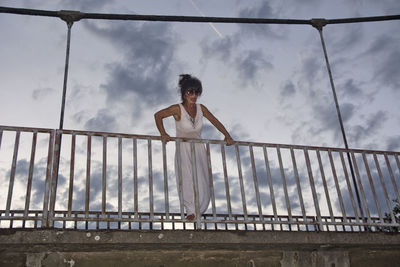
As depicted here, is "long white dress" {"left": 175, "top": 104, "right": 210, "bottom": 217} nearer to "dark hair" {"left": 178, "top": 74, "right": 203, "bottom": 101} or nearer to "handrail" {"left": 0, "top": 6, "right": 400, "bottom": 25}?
"dark hair" {"left": 178, "top": 74, "right": 203, "bottom": 101}

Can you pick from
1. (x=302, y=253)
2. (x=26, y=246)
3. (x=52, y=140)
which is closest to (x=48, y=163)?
(x=52, y=140)

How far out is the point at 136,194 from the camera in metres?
4.24

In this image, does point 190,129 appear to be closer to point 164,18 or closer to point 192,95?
point 192,95

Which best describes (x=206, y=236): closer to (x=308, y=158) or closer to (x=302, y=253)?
(x=302, y=253)

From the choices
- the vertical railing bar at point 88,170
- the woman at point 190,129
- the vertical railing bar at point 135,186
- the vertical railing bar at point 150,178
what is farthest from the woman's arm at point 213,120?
the vertical railing bar at point 88,170

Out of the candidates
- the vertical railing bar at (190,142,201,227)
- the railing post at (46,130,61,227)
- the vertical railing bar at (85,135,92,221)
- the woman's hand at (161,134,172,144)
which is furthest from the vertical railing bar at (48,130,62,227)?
the vertical railing bar at (190,142,201,227)

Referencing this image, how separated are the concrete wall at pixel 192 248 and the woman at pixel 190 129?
0.49 meters

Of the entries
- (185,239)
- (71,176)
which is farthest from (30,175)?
(185,239)

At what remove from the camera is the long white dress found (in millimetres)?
Result: 4684

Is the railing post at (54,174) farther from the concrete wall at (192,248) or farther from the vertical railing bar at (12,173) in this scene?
the vertical railing bar at (12,173)

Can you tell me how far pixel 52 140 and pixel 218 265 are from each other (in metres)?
2.31

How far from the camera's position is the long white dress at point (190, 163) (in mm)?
4684

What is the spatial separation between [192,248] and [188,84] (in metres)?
2.03

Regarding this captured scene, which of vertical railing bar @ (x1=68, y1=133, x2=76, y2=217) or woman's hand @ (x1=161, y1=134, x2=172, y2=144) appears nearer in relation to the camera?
vertical railing bar @ (x1=68, y1=133, x2=76, y2=217)
